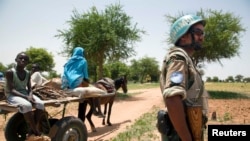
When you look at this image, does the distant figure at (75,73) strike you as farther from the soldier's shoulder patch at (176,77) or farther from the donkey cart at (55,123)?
the soldier's shoulder patch at (176,77)

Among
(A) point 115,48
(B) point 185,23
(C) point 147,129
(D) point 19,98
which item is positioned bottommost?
(C) point 147,129

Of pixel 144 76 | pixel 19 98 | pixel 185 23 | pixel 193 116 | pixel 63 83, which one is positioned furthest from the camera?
pixel 144 76

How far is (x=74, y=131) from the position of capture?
6.45m

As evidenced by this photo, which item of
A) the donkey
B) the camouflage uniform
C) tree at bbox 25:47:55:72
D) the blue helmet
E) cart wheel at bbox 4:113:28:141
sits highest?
tree at bbox 25:47:55:72

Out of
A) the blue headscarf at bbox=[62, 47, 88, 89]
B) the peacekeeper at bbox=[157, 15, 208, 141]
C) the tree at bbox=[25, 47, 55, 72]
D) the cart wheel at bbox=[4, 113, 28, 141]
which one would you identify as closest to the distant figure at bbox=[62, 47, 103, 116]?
the blue headscarf at bbox=[62, 47, 88, 89]

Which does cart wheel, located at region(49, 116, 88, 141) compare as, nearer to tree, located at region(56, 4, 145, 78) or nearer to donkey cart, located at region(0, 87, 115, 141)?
donkey cart, located at region(0, 87, 115, 141)

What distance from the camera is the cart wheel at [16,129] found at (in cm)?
680

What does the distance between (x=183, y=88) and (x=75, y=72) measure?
20.2 ft

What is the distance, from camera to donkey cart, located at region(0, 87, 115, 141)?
6.09 metres

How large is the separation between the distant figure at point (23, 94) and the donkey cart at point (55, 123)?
152 mm

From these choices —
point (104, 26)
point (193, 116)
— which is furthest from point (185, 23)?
point (104, 26)

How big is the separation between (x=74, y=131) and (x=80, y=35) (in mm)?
16877

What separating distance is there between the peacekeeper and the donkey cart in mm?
4021

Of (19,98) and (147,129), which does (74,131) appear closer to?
(19,98)
